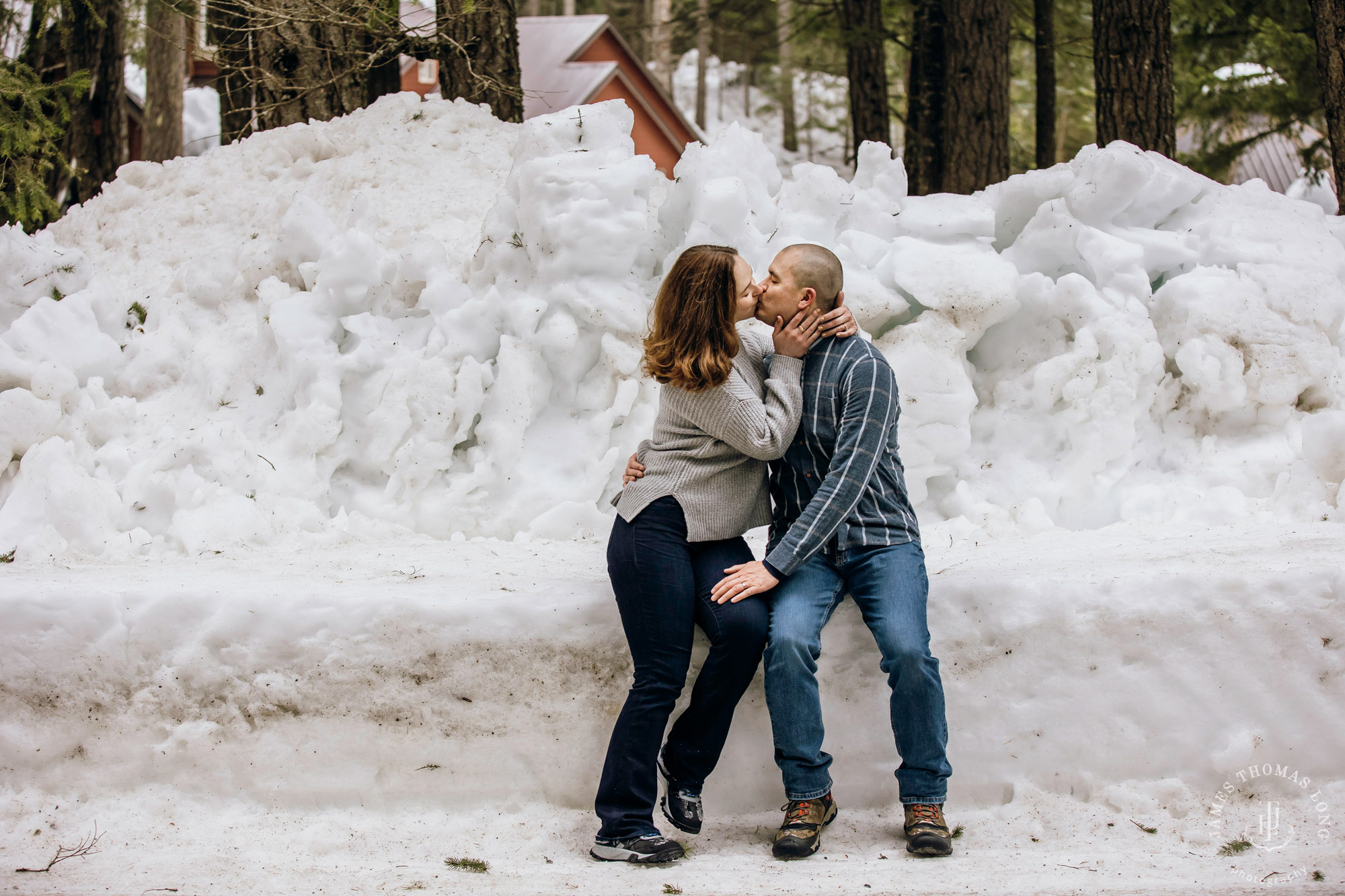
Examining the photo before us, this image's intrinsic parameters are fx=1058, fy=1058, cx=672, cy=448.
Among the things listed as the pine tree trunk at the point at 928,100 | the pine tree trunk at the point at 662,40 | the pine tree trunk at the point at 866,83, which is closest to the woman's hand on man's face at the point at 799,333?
the pine tree trunk at the point at 928,100

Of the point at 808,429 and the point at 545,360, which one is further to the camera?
the point at 545,360

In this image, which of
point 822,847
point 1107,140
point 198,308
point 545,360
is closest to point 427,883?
point 822,847

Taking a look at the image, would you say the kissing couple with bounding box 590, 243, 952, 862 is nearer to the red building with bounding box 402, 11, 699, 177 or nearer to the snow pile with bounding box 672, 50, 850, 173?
the red building with bounding box 402, 11, 699, 177

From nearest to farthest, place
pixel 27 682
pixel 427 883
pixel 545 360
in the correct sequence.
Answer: pixel 427 883 → pixel 27 682 → pixel 545 360

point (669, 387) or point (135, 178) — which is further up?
point (135, 178)

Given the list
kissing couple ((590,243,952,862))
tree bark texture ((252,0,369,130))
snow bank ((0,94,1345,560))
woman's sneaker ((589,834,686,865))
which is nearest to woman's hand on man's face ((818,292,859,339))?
kissing couple ((590,243,952,862))

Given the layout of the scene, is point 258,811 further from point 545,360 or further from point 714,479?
point 545,360

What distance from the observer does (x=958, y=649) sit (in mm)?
3037

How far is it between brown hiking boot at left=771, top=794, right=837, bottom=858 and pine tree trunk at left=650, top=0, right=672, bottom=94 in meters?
13.9

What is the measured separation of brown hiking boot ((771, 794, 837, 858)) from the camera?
2.70 m

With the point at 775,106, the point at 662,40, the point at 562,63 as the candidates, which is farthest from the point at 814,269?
the point at 775,106

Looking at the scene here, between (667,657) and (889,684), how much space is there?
0.60m

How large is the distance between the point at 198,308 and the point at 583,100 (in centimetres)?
791

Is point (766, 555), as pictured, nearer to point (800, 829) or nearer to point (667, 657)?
point (667, 657)
